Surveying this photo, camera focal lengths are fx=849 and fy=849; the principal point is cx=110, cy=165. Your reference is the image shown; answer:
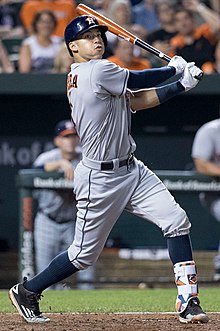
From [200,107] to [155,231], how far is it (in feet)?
7.01

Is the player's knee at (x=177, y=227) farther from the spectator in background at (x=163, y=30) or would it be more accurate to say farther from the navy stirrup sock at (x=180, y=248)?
the spectator in background at (x=163, y=30)

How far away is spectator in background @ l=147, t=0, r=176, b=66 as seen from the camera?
10328mm

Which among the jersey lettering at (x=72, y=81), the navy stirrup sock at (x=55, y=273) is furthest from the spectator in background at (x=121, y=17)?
the navy stirrup sock at (x=55, y=273)

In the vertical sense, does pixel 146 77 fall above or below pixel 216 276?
above

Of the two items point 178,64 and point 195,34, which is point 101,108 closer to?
point 178,64

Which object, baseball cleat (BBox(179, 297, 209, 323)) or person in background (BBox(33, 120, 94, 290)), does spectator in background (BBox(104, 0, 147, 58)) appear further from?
baseball cleat (BBox(179, 297, 209, 323))

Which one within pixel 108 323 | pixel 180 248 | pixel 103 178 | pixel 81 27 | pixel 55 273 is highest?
pixel 81 27

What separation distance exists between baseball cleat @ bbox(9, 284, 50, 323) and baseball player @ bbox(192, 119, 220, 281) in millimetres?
3773

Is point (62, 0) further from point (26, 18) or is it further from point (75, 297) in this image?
point (75, 297)

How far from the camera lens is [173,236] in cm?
497

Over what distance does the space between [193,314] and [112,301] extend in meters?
1.86

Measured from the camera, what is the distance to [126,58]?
32.3ft

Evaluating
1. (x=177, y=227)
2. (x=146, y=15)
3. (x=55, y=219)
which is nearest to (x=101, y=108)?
(x=177, y=227)

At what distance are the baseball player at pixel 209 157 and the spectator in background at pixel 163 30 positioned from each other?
4.64ft
